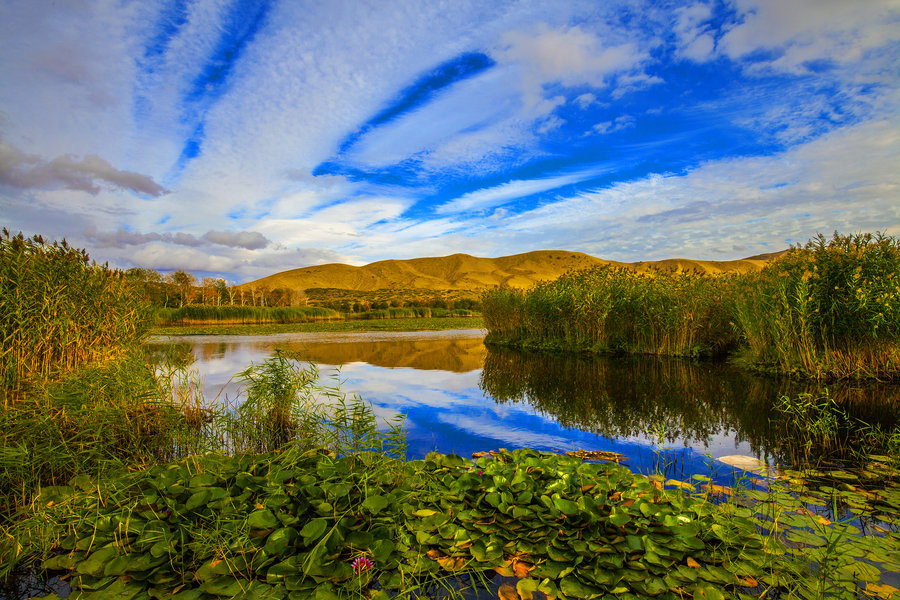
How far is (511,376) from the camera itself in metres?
10.8

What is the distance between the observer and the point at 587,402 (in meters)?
7.84

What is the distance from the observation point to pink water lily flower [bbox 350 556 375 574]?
8.91 ft

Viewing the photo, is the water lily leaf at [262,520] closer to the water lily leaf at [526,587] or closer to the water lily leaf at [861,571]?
the water lily leaf at [526,587]

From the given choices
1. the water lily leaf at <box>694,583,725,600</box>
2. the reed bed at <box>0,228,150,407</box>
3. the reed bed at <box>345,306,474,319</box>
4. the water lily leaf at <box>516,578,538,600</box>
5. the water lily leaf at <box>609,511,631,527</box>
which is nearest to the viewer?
the water lily leaf at <box>694,583,725,600</box>

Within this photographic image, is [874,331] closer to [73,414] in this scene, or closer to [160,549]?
[160,549]

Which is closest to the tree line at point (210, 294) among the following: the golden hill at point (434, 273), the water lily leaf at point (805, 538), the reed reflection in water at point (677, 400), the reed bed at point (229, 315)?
the reed bed at point (229, 315)

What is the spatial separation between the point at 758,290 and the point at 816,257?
1243 millimetres

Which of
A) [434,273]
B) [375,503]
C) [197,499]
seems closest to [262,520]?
[197,499]

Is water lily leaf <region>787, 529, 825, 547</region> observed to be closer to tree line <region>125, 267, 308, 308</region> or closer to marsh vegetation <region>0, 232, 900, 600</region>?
marsh vegetation <region>0, 232, 900, 600</region>

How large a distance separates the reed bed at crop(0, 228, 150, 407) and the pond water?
218 centimetres

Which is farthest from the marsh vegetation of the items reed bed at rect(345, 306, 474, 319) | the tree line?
the tree line

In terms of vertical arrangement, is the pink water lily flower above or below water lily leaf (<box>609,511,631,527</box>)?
below

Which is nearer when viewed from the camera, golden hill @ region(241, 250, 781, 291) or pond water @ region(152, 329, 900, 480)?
pond water @ region(152, 329, 900, 480)

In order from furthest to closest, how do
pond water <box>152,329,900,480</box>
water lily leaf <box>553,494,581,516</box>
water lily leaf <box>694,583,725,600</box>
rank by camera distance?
pond water <box>152,329,900,480</box> < water lily leaf <box>553,494,581,516</box> < water lily leaf <box>694,583,725,600</box>
